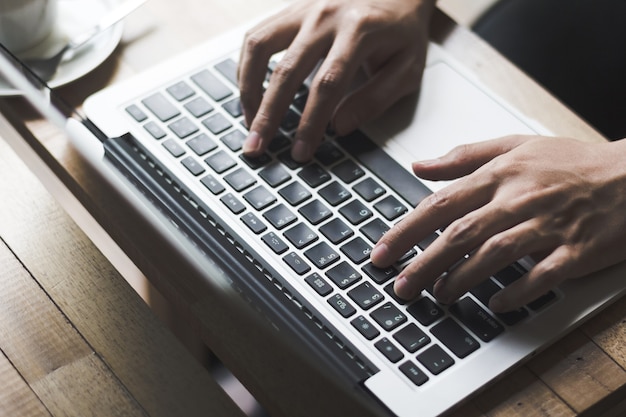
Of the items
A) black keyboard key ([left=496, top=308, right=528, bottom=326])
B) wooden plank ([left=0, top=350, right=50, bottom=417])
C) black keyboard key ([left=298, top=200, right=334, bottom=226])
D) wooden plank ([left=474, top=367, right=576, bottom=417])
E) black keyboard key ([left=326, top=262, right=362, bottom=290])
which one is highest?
black keyboard key ([left=496, top=308, right=528, bottom=326])

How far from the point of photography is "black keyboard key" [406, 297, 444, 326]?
65 centimetres

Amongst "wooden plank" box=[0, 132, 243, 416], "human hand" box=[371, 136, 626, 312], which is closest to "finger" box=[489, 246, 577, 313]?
"human hand" box=[371, 136, 626, 312]

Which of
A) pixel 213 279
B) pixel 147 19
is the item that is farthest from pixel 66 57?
pixel 213 279

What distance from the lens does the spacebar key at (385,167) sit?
749mm

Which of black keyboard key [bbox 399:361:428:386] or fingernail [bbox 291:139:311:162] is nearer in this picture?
black keyboard key [bbox 399:361:428:386]

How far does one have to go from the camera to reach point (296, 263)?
0.68 m

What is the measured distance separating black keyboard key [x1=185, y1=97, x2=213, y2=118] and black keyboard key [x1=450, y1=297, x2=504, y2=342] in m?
0.30

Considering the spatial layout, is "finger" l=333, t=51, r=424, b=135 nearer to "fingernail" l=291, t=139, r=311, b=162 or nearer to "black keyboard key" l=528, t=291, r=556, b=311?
"fingernail" l=291, t=139, r=311, b=162

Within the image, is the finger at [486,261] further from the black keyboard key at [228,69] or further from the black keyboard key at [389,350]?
the black keyboard key at [228,69]

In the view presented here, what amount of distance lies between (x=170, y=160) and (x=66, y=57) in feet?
0.61

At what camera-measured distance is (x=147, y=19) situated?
3.03 ft

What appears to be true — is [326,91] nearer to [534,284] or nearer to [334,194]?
[334,194]

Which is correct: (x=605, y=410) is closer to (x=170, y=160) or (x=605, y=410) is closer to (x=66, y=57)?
(x=170, y=160)

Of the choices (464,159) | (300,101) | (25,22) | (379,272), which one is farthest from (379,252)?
(25,22)
